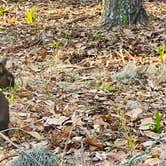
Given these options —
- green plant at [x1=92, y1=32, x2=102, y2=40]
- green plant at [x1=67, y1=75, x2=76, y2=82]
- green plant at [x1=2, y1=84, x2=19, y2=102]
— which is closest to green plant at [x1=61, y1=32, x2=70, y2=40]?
green plant at [x1=92, y1=32, x2=102, y2=40]

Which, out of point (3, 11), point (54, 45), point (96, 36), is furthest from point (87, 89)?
point (3, 11)

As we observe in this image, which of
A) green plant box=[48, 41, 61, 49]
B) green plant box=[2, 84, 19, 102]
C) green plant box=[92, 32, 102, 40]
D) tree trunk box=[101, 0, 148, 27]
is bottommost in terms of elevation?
green plant box=[2, 84, 19, 102]

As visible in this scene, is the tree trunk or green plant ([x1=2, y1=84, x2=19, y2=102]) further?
the tree trunk

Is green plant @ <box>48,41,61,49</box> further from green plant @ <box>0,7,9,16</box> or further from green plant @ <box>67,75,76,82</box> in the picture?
green plant @ <box>0,7,9,16</box>

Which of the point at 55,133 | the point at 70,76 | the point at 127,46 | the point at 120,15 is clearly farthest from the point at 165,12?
the point at 55,133

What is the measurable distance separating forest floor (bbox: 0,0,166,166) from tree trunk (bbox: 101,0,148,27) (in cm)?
21

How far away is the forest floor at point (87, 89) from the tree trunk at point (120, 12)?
21 cm

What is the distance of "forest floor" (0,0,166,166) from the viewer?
13.5 ft

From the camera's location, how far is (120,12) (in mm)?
9000

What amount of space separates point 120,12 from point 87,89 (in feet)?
10.5

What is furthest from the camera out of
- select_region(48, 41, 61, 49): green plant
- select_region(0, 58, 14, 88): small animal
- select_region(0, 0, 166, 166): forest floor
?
select_region(48, 41, 61, 49): green plant

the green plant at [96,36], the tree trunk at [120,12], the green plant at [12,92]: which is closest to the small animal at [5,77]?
the green plant at [12,92]

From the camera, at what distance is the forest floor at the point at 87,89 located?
410 centimetres

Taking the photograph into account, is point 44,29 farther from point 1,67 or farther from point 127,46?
point 1,67
